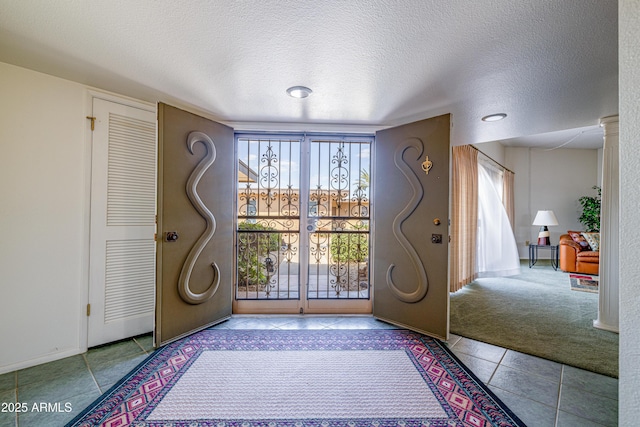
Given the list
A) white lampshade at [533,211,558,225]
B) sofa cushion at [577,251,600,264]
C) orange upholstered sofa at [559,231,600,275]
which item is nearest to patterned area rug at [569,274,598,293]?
orange upholstered sofa at [559,231,600,275]

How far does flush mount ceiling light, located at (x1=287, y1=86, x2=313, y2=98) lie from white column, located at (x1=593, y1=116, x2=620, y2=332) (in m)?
3.01

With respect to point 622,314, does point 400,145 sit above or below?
above

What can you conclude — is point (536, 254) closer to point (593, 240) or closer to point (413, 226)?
point (593, 240)

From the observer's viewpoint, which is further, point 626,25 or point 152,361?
point 152,361

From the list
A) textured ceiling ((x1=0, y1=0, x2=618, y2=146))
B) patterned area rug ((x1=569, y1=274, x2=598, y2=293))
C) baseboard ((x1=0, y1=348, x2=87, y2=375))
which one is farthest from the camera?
patterned area rug ((x1=569, y1=274, x2=598, y2=293))

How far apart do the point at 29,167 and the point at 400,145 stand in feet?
10.2

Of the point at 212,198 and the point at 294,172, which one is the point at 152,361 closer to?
the point at 212,198

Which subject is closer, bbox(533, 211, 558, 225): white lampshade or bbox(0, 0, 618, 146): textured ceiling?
bbox(0, 0, 618, 146): textured ceiling

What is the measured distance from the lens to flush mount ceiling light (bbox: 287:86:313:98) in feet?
7.25

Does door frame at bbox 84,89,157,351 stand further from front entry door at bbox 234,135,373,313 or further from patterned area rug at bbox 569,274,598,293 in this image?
patterned area rug at bbox 569,274,598,293

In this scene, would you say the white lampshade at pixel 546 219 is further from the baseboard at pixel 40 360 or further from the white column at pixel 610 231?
the baseboard at pixel 40 360

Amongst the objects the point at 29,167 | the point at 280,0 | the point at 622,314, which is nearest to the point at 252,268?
the point at 29,167

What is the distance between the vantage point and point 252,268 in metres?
3.20

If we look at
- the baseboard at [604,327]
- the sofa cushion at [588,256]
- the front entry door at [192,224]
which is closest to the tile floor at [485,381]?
the front entry door at [192,224]
